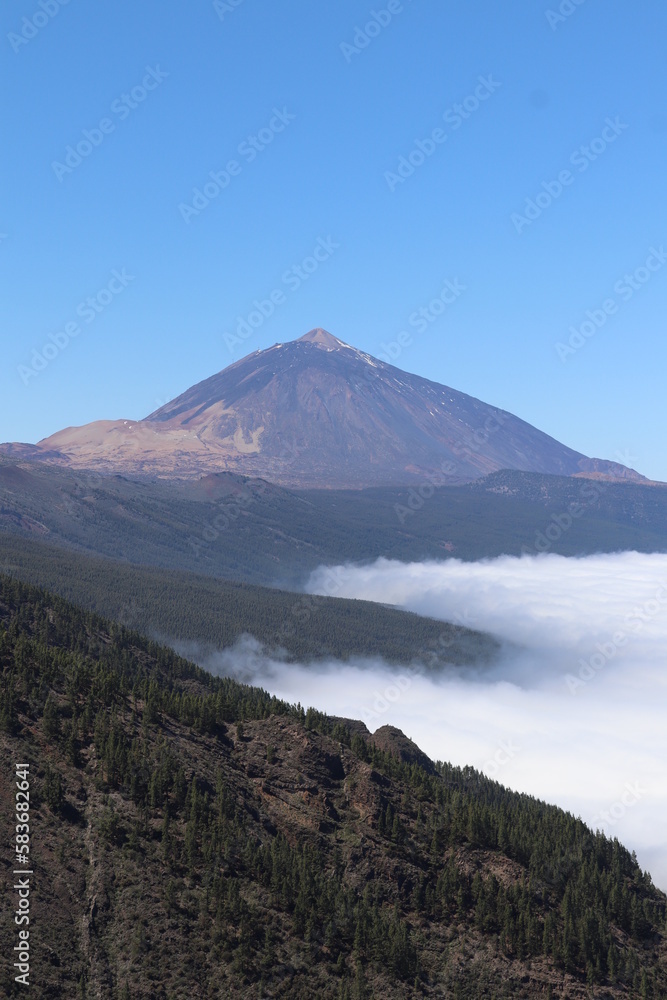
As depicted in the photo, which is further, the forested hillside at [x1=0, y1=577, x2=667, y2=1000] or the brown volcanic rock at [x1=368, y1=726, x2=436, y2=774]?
the brown volcanic rock at [x1=368, y1=726, x2=436, y2=774]

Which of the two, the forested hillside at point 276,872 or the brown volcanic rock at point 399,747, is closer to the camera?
the forested hillside at point 276,872

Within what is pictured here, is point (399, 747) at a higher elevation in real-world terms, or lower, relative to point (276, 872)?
higher

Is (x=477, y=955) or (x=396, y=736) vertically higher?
(x=396, y=736)

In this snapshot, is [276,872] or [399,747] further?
[399,747]

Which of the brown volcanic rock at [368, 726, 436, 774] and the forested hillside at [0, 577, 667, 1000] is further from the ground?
the brown volcanic rock at [368, 726, 436, 774]

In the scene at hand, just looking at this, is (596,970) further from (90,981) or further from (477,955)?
(90,981)

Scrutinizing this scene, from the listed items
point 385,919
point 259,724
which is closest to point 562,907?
point 385,919

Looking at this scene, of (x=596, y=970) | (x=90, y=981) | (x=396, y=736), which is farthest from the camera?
(x=396, y=736)

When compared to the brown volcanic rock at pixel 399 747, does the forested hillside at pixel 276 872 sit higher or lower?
lower
